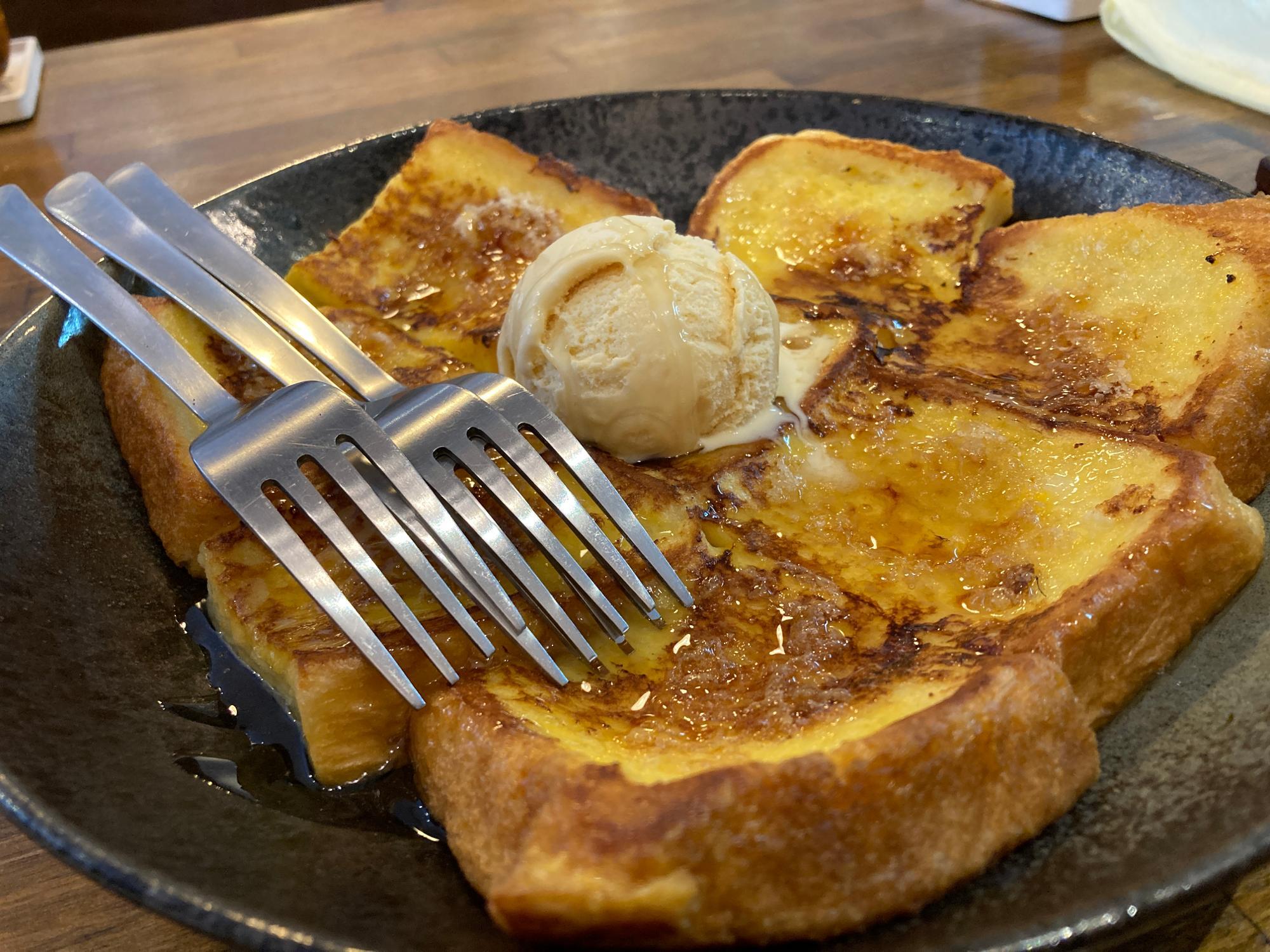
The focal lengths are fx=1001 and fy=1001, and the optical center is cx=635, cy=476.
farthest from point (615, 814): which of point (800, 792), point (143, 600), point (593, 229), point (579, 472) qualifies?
point (593, 229)

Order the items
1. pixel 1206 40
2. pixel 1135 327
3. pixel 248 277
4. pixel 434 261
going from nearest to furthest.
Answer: pixel 1135 327 → pixel 248 277 → pixel 434 261 → pixel 1206 40

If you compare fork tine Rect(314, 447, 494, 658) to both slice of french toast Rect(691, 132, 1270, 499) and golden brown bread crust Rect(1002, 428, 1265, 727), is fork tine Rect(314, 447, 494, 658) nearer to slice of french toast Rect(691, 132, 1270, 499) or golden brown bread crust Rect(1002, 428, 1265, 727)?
golden brown bread crust Rect(1002, 428, 1265, 727)

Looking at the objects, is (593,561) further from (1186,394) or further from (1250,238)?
(1250,238)

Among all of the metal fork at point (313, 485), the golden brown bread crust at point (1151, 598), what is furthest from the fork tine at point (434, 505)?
the golden brown bread crust at point (1151, 598)

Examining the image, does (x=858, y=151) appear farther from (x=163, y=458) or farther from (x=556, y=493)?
(x=163, y=458)

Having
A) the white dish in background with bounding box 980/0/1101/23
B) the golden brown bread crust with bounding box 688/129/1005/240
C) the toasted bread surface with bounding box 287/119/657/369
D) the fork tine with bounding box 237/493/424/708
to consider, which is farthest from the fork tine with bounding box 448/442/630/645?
the white dish in background with bounding box 980/0/1101/23

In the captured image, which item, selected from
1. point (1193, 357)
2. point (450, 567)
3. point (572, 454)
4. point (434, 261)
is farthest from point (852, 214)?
point (450, 567)
